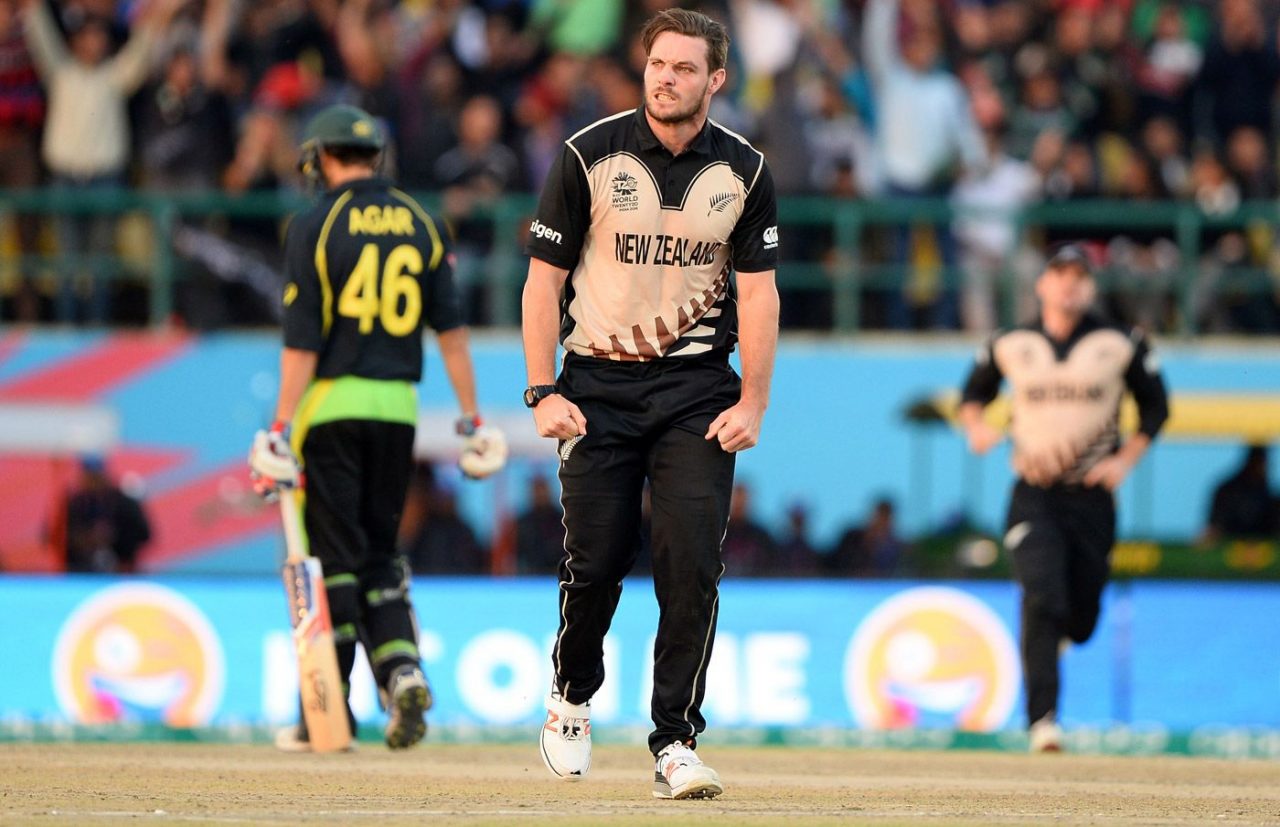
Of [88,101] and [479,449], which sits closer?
[479,449]

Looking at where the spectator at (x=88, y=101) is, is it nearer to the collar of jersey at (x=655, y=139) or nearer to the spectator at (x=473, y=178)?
the spectator at (x=473, y=178)

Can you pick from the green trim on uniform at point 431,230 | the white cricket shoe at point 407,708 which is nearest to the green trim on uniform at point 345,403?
the green trim on uniform at point 431,230

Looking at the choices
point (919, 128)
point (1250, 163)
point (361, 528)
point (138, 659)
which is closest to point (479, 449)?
point (361, 528)

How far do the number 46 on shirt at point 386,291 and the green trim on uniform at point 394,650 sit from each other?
1317 mm

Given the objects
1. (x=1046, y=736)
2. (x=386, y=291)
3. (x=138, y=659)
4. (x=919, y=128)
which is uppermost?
(x=919, y=128)

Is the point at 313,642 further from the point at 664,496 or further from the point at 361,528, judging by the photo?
the point at 664,496

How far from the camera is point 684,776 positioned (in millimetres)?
7477

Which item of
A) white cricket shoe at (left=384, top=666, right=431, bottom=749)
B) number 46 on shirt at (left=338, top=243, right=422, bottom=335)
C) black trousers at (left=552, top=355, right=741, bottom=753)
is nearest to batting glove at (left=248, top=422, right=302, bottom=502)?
number 46 on shirt at (left=338, top=243, right=422, bottom=335)

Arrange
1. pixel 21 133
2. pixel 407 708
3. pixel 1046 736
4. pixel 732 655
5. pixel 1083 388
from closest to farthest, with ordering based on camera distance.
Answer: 1. pixel 407 708
2. pixel 1046 736
3. pixel 1083 388
4. pixel 732 655
5. pixel 21 133

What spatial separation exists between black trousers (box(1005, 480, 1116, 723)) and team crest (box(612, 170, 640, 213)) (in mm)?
4839

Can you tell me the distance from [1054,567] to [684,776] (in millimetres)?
4698

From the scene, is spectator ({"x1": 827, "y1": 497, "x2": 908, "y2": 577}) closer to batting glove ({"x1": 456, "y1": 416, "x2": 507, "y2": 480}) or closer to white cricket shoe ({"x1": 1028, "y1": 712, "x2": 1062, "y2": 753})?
white cricket shoe ({"x1": 1028, "y1": 712, "x2": 1062, "y2": 753})

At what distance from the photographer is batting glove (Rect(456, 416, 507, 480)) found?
989 centimetres

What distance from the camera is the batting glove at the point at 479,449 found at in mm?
9891
